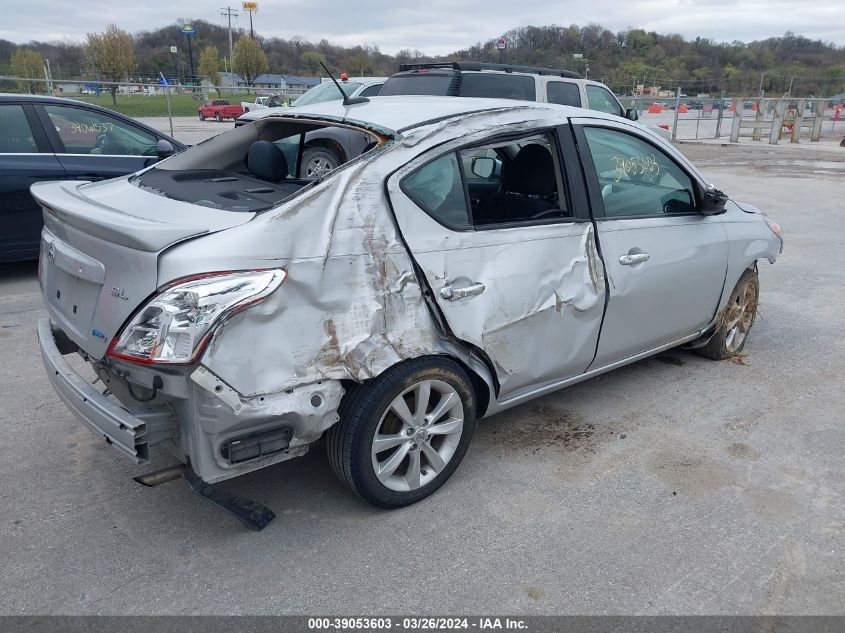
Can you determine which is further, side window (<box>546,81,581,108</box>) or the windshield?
the windshield

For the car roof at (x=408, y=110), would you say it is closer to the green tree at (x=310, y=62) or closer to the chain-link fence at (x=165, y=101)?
the chain-link fence at (x=165, y=101)

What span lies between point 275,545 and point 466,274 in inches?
54.3

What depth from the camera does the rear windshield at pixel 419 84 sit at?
895 centimetres

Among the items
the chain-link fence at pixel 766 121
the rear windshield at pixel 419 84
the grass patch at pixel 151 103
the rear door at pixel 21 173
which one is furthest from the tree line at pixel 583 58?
the rear door at pixel 21 173

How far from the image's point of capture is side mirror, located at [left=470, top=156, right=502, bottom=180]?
11.6 feet

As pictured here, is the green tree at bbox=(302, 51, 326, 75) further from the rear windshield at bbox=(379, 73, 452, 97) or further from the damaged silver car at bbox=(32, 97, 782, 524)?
the damaged silver car at bbox=(32, 97, 782, 524)

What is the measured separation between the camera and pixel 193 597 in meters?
2.49

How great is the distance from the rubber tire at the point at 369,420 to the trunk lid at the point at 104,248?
0.82 m

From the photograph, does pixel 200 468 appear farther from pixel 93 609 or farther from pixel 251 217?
pixel 251 217

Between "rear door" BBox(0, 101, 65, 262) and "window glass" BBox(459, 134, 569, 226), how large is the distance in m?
4.43

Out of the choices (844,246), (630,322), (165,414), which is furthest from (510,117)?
(844,246)

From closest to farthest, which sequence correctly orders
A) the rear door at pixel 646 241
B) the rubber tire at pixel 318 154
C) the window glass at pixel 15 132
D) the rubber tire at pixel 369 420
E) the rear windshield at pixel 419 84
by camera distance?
the rubber tire at pixel 369 420
the rear door at pixel 646 241
the rubber tire at pixel 318 154
the window glass at pixel 15 132
the rear windshield at pixel 419 84

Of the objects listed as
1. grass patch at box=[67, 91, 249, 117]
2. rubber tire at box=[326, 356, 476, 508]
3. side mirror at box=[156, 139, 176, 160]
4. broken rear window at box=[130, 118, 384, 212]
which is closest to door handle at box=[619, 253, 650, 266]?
rubber tire at box=[326, 356, 476, 508]

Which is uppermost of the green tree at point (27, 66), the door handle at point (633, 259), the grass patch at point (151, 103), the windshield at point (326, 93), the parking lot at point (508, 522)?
the green tree at point (27, 66)
